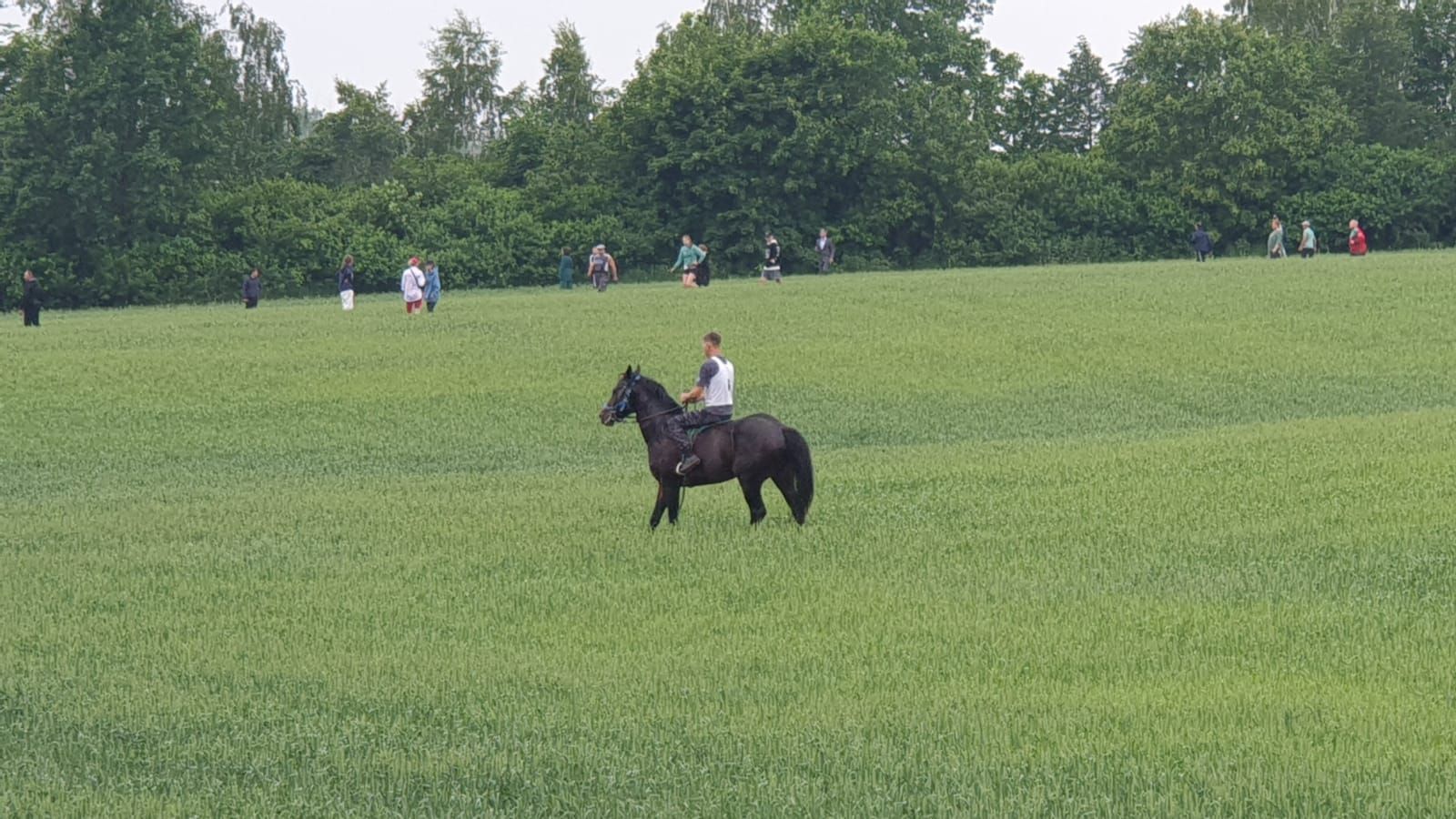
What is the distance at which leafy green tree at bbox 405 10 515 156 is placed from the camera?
111062 mm

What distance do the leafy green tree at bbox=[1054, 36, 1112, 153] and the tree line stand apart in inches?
346

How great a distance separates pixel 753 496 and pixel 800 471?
65cm

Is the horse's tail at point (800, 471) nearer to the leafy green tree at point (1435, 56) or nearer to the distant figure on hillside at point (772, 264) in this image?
the distant figure on hillside at point (772, 264)

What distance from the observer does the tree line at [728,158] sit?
76312mm

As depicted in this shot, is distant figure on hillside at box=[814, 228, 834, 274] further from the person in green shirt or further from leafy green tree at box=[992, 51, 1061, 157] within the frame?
leafy green tree at box=[992, 51, 1061, 157]

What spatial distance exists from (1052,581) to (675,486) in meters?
5.07

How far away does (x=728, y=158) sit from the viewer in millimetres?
83250

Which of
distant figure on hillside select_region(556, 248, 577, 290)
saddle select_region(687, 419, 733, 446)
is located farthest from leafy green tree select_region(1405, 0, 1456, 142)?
saddle select_region(687, 419, 733, 446)

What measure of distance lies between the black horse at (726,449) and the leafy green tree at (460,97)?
93015 millimetres

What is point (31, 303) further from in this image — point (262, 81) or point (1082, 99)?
point (1082, 99)

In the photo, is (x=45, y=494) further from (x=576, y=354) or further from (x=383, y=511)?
(x=576, y=354)

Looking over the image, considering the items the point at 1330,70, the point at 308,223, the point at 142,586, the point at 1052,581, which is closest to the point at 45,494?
the point at 142,586

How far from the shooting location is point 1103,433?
33.2 meters

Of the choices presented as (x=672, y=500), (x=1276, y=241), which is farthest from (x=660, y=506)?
(x=1276, y=241)
